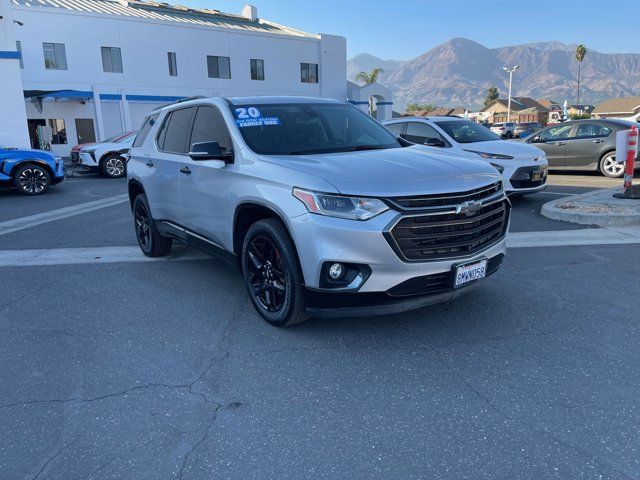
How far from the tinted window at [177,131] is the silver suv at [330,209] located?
0.08m

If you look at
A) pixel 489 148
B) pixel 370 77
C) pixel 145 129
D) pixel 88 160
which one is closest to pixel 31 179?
pixel 88 160

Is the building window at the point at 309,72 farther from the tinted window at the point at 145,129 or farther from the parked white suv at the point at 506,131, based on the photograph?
the tinted window at the point at 145,129

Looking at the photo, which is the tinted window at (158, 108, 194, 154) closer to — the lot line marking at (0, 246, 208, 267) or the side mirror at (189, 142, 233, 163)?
the side mirror at (189, 142, 233, 163)

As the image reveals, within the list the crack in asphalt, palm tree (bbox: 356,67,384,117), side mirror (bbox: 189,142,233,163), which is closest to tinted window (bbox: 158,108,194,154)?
side mirror (bbox: 189,142,233,163)

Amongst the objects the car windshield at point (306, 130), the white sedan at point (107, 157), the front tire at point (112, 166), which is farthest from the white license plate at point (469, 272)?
the front tire at point (112, 166)

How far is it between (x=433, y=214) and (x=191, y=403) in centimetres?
197

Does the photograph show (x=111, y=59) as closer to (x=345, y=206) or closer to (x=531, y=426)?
(x=345, y=206)

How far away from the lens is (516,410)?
113 inches

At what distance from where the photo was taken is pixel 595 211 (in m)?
7.64

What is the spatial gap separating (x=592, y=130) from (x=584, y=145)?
0.40m

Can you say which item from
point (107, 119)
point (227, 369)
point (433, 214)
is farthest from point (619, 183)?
point (107, 119)

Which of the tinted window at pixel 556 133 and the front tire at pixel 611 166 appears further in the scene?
the tinted window at pixel 556 133

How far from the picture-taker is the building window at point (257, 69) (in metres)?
35.8

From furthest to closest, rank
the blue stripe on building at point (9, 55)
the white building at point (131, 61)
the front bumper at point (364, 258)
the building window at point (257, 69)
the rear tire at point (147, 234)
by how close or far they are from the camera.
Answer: the building window at point (257, 69), the white building at point (131, 61), the blue stripe on building at point (9, 55), the rear tire at point (147, 234), the front bumper at point (364, 258)
